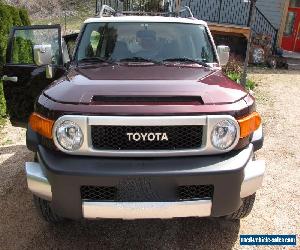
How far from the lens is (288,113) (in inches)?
328

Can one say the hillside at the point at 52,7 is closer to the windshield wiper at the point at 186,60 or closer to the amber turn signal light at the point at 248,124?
the windshield wiper at the point at 186,60

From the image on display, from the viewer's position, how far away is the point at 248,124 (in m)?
3.01

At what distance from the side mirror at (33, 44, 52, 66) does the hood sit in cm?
54

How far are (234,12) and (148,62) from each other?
522 inches

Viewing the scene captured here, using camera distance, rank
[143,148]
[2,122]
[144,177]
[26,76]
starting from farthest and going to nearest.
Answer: [2,122] → [26,76] → [143,148] → [144,177]

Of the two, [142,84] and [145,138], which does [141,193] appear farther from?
[142,84]

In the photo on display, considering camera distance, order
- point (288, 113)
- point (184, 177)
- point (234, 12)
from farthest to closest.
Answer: point (234, 12) → point (288, 113) → point (184, 177)

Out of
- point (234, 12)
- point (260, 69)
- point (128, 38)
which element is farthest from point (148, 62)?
point (234, 12)

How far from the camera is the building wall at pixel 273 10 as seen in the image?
51.8ft

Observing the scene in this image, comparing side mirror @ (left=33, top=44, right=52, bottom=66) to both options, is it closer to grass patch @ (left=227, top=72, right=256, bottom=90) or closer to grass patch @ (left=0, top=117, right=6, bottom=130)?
grass patch @ (left=0, top=117, right=6, bottom=130)

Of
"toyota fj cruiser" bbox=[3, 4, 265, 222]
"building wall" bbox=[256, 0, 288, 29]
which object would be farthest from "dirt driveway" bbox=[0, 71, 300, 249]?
"building wall" bbox=[256, 0, 288, 29]

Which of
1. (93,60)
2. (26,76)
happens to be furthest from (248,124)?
(26,76)

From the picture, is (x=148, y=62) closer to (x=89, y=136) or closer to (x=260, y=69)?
(x=89, y=136)

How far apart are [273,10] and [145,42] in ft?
43.8
